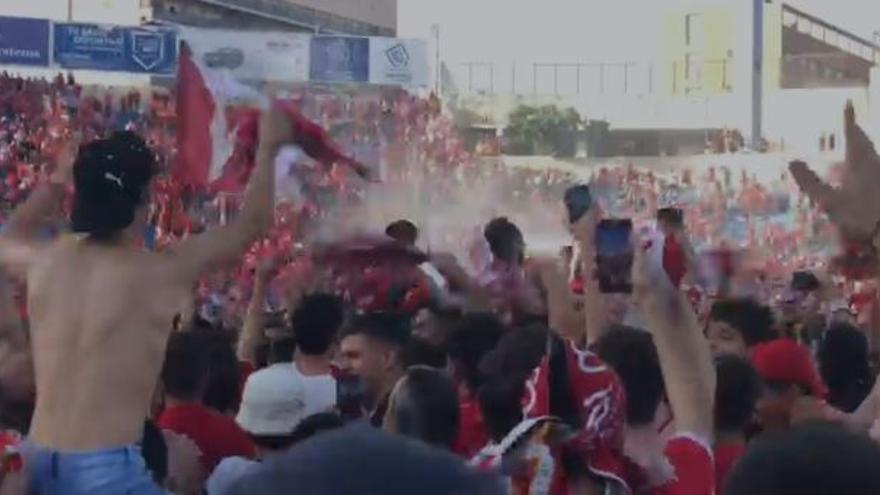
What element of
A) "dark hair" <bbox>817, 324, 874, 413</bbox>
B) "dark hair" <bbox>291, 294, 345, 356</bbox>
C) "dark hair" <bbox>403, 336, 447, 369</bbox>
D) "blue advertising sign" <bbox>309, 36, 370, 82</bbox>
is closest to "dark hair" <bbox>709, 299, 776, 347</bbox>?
"dark hair" <bbox>817, 324, 874, 413</bbox>

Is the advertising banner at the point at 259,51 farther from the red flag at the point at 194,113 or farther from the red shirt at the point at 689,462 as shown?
the red shirt at the point at 689,462

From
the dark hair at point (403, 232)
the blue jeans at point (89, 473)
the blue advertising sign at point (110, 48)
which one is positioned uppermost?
the blue advertising sign at point (110, 48)

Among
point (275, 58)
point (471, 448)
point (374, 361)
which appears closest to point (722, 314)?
point (374, 361)

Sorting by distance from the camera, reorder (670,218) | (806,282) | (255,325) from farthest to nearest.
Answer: (806,282), (670,218), (255,325)

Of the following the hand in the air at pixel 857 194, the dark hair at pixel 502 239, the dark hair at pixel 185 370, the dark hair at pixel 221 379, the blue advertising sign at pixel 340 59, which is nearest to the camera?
the hand in the air at pixel 857 194

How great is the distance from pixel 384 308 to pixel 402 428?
103 inches

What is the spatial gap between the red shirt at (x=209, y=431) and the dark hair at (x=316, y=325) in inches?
24.5

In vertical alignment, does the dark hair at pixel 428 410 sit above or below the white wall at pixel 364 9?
below

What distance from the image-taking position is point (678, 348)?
11.6 feet

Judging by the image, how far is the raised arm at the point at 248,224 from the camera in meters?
4.22

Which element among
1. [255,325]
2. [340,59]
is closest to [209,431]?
[255,325]

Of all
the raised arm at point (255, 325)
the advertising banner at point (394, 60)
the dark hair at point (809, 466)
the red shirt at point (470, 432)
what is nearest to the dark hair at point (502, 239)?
the raised arm at point (255, 325)

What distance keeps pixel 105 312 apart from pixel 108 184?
295mm

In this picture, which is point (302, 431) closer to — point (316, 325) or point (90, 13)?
point (316, 325)
